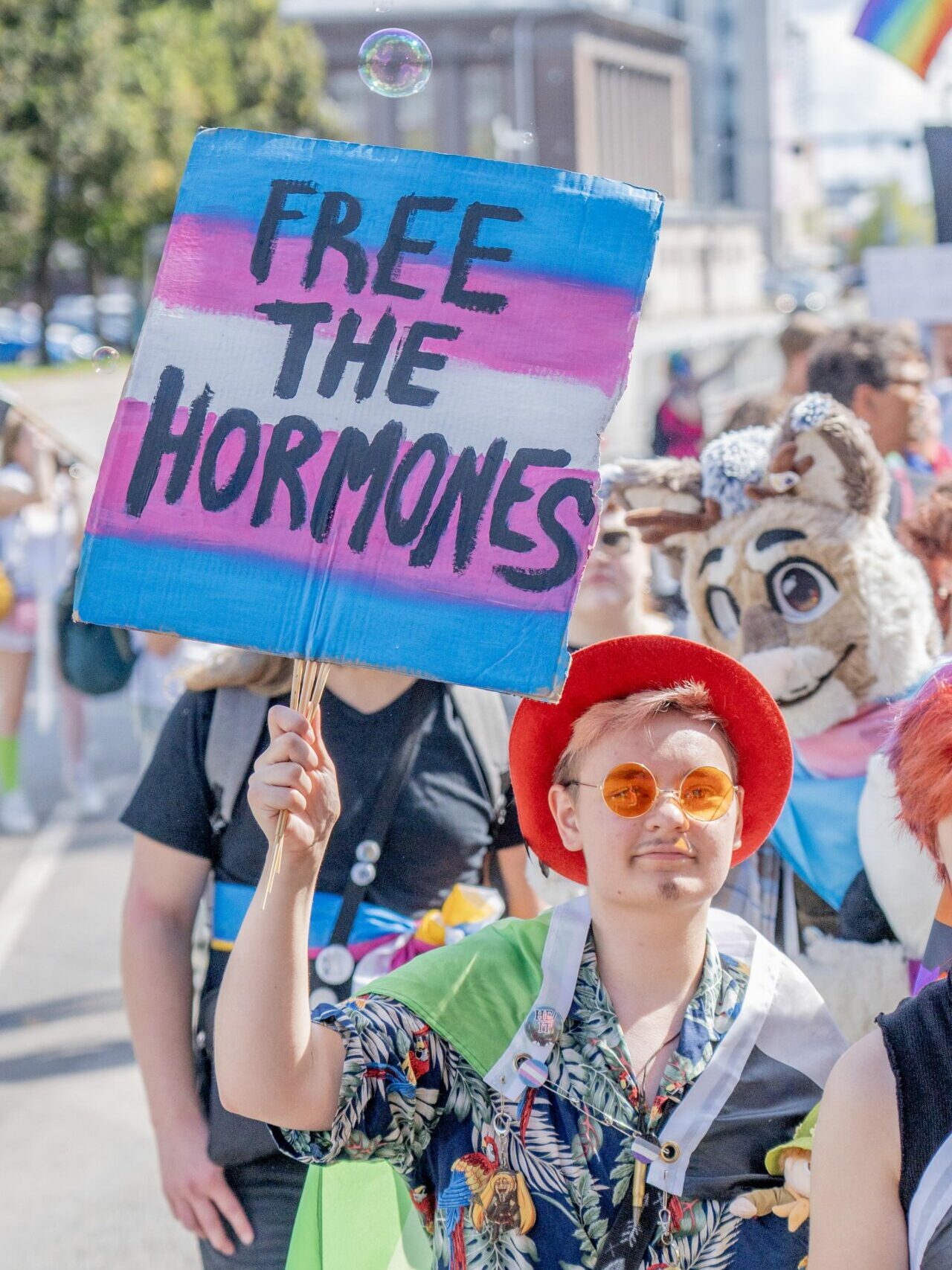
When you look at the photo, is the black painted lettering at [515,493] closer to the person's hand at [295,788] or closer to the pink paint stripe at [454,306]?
the pink paint stripe at [454,306]

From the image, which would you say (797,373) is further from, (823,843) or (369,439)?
(369,439)

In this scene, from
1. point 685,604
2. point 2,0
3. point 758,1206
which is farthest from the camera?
point 2,0

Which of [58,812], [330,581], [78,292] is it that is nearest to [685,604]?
[330,581]

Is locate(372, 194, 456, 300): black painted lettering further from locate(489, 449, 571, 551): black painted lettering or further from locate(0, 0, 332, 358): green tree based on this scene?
locate(0, 0, 332, 358): green tree

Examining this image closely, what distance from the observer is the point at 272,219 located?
1.82 metres

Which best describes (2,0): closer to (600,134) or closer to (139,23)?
(139,23)

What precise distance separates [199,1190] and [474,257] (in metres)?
1.36

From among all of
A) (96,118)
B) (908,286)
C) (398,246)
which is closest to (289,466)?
(398,246)

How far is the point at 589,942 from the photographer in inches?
72.1

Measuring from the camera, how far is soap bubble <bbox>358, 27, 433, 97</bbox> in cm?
270

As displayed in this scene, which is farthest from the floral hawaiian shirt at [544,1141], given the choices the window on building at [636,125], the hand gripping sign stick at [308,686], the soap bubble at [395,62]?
the window on building at [636,125]

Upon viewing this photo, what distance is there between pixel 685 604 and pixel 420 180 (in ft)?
3.96

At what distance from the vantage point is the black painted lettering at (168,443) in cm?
176

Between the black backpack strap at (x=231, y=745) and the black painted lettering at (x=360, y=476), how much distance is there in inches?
24.4
